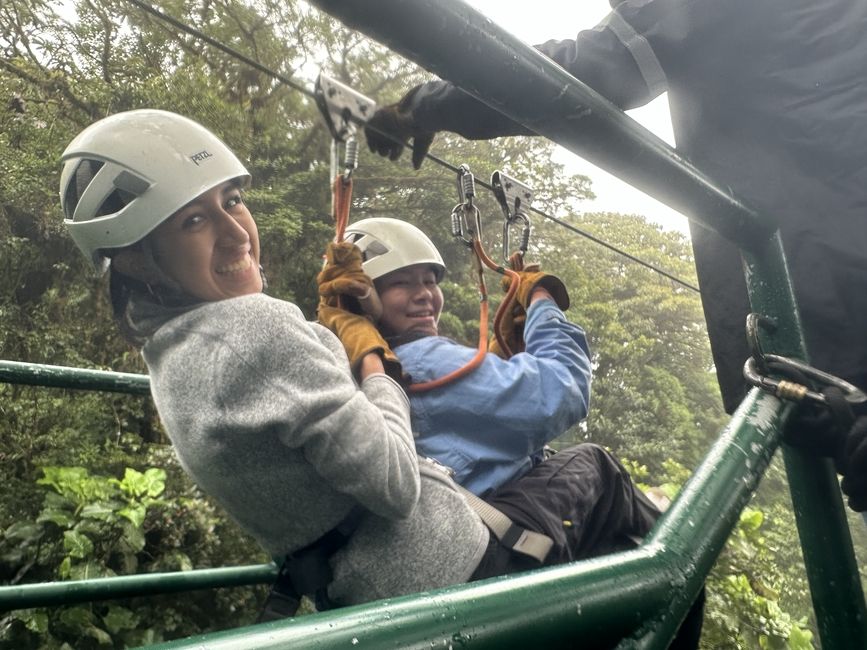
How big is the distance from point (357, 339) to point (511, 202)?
533mm

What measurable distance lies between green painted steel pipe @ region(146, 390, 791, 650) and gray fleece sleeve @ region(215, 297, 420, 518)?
403 mm

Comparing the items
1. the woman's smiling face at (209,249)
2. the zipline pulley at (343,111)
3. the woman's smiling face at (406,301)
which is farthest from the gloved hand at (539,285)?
the woman's smiling face at (209,249)

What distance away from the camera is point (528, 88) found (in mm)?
503

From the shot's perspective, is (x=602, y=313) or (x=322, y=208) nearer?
(x=322, y=208)

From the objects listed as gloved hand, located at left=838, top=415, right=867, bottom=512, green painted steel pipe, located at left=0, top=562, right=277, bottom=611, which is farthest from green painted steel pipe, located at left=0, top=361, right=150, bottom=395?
gloved hand, located at left=838, top=415, right=867, bottom=512

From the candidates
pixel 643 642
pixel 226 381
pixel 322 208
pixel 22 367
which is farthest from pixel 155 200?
pixel 322 208

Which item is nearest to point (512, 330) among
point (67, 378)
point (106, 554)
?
point (67, 378)

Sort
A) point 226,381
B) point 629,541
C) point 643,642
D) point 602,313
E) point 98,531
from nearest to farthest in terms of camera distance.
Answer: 1. point 643,642
2. point 226,381
3. point 629,541
4. point 98,531
5. point 602,313

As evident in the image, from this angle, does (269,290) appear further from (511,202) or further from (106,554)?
(511,202)

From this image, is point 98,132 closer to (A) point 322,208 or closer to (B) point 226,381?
(B) point 226,381

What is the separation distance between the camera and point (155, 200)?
108 cm

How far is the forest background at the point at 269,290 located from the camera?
12.2 ft

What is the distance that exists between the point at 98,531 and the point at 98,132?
3.19 metres

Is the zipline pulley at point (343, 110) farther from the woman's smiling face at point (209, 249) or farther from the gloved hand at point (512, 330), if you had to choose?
the gloved hand at point (512, 330)
